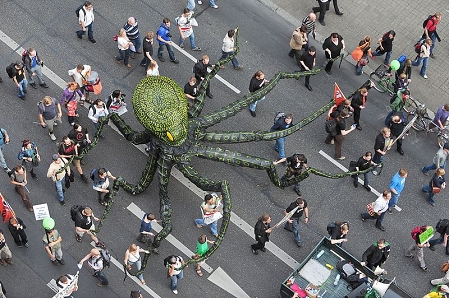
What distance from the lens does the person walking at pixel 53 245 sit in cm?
2229

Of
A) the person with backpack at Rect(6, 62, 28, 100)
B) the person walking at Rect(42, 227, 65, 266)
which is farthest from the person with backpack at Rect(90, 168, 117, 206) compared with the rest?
the person with backpack at Rect(6, 62, 28, 100)

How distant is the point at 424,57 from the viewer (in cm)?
2783

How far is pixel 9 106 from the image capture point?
2606 centimetres

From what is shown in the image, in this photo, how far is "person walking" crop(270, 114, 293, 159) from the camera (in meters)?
24.9

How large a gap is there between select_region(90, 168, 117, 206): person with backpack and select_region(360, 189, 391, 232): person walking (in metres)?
6.77

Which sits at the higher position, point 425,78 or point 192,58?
point 425,78

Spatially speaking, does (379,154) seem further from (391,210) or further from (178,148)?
(178,148)

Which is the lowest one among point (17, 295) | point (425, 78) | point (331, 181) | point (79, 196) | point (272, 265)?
point (17, 295)

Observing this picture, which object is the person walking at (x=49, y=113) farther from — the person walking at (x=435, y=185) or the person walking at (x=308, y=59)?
the person walking at (x=435, y=185)

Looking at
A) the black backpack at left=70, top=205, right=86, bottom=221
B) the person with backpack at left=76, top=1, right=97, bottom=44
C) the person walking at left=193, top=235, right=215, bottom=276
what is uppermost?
the person with backpack at left=76, top=1, right=97, bottom=44

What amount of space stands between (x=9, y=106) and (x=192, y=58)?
5618 mm

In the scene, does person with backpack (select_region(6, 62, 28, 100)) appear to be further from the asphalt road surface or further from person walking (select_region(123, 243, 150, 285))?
person walking (select_region(123, 243, 150, 285))

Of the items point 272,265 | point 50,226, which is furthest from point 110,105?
point 272,265

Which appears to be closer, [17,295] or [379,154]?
[17,295]
